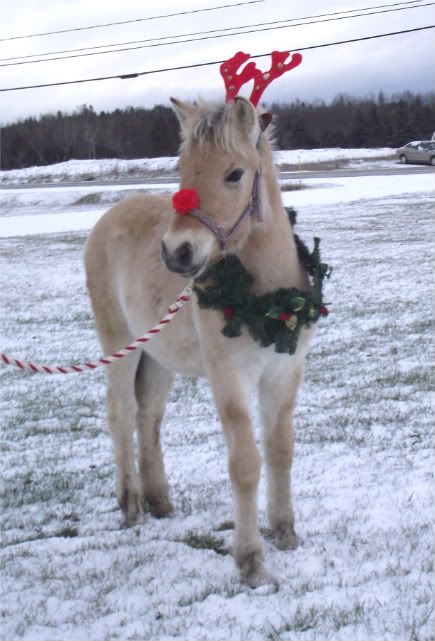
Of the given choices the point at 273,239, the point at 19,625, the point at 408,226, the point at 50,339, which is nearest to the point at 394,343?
the point at 50,339

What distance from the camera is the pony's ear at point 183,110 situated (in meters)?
3.59

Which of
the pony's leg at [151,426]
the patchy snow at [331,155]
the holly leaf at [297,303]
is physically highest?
the patchy snow at [331,155]

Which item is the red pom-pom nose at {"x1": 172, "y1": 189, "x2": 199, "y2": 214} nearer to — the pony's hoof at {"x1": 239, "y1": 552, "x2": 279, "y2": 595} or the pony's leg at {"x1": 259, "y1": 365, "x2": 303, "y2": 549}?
the pony's leg at {"x1": 259, "y1": 365, "x2": 303, "y2": 549}

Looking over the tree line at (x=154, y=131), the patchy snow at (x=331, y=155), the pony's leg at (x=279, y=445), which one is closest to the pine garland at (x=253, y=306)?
the pony's leg at (x=279, y=445)

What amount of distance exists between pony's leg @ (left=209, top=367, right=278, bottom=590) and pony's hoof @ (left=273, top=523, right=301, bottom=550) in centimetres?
31

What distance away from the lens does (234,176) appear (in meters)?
3.37

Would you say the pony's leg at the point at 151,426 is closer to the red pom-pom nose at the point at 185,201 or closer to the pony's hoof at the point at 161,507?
the pony's hoof at the point at 161,507

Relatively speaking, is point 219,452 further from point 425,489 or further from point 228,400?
point 228,400

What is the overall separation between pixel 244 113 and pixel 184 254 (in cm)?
75

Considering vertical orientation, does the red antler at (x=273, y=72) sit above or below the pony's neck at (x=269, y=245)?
above

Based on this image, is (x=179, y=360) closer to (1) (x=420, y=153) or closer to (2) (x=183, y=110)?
(2) (x=183, y=110)

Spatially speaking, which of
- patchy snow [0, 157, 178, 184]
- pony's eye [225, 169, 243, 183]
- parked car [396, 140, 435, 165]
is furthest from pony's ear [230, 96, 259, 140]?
patchy snow [0, 157, 178, 184]

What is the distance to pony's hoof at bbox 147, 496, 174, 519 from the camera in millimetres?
4562

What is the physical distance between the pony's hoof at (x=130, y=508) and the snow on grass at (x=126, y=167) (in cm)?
4091
